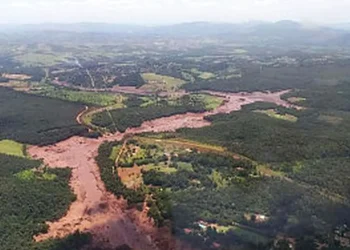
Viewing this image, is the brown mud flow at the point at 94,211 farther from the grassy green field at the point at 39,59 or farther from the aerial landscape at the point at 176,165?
the grassy green field at the point at 39,59

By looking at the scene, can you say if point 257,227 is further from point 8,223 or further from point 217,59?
point 217,59

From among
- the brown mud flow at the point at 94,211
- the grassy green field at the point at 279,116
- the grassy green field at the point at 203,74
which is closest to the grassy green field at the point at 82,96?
the brown mud flow at the point at 94,211

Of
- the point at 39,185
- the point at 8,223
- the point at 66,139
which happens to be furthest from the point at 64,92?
the point at 8,223

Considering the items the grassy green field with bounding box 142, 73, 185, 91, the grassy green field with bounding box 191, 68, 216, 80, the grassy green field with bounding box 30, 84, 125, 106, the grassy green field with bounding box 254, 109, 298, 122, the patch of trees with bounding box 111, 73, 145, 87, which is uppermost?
the grassy green field with bounding box 254, 109, 298, 122

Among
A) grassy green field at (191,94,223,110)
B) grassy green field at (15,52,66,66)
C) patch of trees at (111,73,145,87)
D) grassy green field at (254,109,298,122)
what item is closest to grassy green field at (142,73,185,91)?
patch of trees at (111,73,145,87)

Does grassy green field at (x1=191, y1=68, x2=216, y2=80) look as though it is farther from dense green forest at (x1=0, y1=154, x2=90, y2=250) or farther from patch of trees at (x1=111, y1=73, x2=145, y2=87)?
dense green forest at (x1=0, y1=154, x2=90, y2=250)

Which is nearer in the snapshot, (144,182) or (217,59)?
(144,182)

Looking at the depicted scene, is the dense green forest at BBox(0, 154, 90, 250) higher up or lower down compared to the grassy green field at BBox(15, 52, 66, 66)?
higher up
